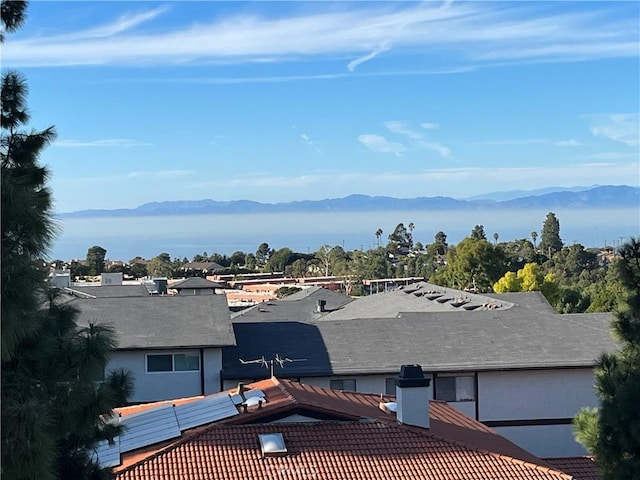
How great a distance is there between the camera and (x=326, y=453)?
1178 centimetres

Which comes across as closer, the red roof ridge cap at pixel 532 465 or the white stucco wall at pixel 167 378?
the red roof ridge cap at pixel 532 465

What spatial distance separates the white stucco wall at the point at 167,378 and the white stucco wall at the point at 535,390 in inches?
266

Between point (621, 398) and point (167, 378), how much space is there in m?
12.7

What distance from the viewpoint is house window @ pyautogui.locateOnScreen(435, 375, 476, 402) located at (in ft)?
66.9

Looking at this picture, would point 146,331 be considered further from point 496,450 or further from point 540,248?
point 540,248

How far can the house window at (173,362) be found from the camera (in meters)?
20.7

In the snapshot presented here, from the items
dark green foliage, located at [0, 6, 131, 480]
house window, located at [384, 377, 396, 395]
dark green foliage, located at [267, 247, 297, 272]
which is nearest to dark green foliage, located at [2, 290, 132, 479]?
dark green foliage, located at [0, 6, 131, 480]

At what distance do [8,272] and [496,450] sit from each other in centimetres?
915

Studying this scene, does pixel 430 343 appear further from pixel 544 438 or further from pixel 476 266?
pixel 476 266

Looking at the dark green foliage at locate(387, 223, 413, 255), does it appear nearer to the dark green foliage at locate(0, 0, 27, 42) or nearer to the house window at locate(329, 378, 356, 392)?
the house window at locate(329, 378, 356, 392)

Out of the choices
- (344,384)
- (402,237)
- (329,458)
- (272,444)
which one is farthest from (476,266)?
(402,237)

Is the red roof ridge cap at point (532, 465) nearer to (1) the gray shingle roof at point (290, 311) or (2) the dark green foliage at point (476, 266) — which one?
(1) the gray shingle roof at point (290, 311)

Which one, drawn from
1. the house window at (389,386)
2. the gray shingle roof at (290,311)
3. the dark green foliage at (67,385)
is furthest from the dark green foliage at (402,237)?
the dark green foliage at (67,385)

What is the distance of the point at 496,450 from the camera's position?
13.0 meters
